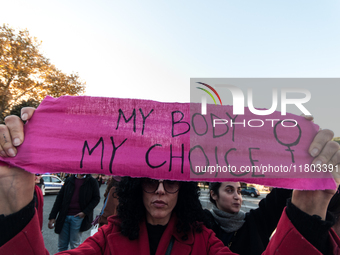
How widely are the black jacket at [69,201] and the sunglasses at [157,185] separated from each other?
319cm

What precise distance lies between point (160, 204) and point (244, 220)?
108 cm

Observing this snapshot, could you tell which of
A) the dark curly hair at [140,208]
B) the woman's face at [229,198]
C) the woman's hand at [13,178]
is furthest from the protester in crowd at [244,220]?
the woman's hand at [13,178]

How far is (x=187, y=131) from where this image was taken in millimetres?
1638

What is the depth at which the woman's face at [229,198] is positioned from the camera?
239 centimetres

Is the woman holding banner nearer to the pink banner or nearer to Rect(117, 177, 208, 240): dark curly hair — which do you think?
Rect(117, 177, 208, 240): dark curly hair

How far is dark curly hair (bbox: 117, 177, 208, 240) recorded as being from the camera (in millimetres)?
1644

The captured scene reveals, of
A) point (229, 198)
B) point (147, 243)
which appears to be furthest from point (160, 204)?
point (229, 198)

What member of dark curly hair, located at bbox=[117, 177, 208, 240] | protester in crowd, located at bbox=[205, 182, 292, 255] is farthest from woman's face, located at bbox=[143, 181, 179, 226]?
protester in crowd, located at bbox=[205, 182, 292, 255]

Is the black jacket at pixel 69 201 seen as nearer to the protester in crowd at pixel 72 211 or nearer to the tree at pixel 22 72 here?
the protester in crowd at pixel 72 211

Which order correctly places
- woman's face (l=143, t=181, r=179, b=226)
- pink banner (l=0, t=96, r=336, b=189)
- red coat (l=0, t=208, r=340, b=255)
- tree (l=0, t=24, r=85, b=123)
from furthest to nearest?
tree (l=0, t=24, r=85, b=123) < woman's face (l=143, t=181, r=179, b=226) < pink banner (l=0, t=96, r=336, b=189) < red coat (l=0, t=208, r=340, b=255)

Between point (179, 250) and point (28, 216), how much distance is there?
3.15 ft

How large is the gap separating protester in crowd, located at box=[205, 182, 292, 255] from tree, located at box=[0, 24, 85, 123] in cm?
1665

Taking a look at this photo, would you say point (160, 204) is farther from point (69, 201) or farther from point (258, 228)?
point (69, 201)

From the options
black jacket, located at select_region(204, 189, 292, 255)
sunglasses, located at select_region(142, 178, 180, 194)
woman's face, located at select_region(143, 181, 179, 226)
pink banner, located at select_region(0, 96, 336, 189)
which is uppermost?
pink banner, located at select_region(0, 96, 336, 189)
